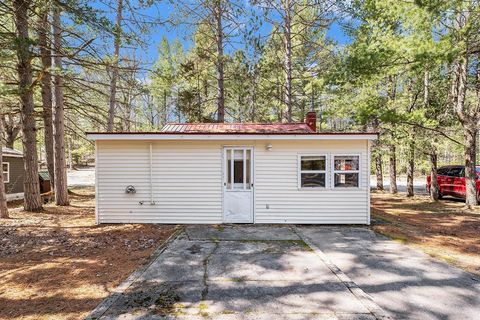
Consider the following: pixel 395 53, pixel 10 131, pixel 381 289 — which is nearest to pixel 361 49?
pixel 395 53

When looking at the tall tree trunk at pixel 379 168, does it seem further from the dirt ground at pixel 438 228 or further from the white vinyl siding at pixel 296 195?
the white vinyl siding at pixel 296 195

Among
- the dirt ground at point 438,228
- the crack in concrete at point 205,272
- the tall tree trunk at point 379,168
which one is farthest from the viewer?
the tall tree trunk at point 379,168

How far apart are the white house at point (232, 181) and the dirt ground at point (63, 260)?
2.49 ft

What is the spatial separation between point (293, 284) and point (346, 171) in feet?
14.3

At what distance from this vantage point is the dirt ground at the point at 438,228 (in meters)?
4.95

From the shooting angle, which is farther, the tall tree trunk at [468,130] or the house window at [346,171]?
the tall tree trunk at [468,130]

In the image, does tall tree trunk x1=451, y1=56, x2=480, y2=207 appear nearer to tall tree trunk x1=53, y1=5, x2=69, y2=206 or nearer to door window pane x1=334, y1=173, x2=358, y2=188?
door window pane x1=334, y1=173, x2=358, y2=188

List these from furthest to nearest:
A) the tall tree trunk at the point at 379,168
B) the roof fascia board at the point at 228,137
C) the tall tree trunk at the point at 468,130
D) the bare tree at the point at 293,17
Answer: the tall tree trunk at the point at 379,168 → the bare tree at the point at 293,17 → the tall tree trunk at the point at 468,130 → the roof fascia board at the point at 228,137

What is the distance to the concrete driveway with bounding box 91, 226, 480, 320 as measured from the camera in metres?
A: 2.99

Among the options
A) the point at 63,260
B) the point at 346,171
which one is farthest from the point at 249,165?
the point at 63,260

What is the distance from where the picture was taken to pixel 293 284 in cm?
369

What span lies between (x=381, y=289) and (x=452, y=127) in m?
10.4

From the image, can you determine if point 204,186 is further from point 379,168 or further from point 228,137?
point 379,168

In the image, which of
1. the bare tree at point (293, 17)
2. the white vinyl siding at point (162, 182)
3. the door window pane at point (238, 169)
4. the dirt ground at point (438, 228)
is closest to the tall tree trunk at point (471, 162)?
the dirt ground at point (438, 228)
